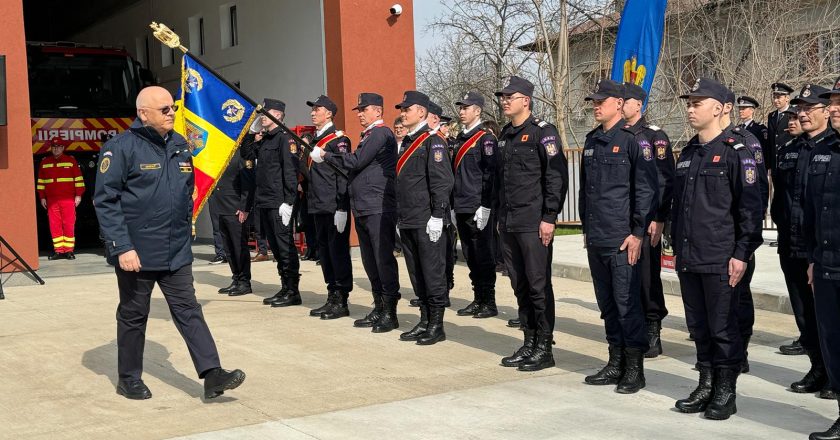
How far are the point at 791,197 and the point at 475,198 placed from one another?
3805 millimetres

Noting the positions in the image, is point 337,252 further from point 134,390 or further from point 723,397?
point 723,397

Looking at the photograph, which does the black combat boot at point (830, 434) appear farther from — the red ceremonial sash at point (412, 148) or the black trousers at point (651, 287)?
the red ceremonial sash at point (412, 148)

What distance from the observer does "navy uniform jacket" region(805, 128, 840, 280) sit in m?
5.45

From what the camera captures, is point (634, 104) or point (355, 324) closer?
point (634, 104)

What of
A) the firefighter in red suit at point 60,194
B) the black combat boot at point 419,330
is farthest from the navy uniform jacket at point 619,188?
the firefighter in red suit at point 60,194

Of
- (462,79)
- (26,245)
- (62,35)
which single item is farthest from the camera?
(462,79)

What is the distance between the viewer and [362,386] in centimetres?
696

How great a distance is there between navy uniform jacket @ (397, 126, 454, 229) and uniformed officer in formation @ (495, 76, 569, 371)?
37.5 inches

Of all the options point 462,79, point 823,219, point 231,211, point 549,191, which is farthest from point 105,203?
point 462,79

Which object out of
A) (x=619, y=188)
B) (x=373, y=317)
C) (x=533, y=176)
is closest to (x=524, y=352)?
Answer: (x=533, y=176)

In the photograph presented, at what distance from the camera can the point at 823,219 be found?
5523mm

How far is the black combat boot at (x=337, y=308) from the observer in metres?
9.93

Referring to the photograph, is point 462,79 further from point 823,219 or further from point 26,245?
point 823,219

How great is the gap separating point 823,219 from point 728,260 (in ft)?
2.10
